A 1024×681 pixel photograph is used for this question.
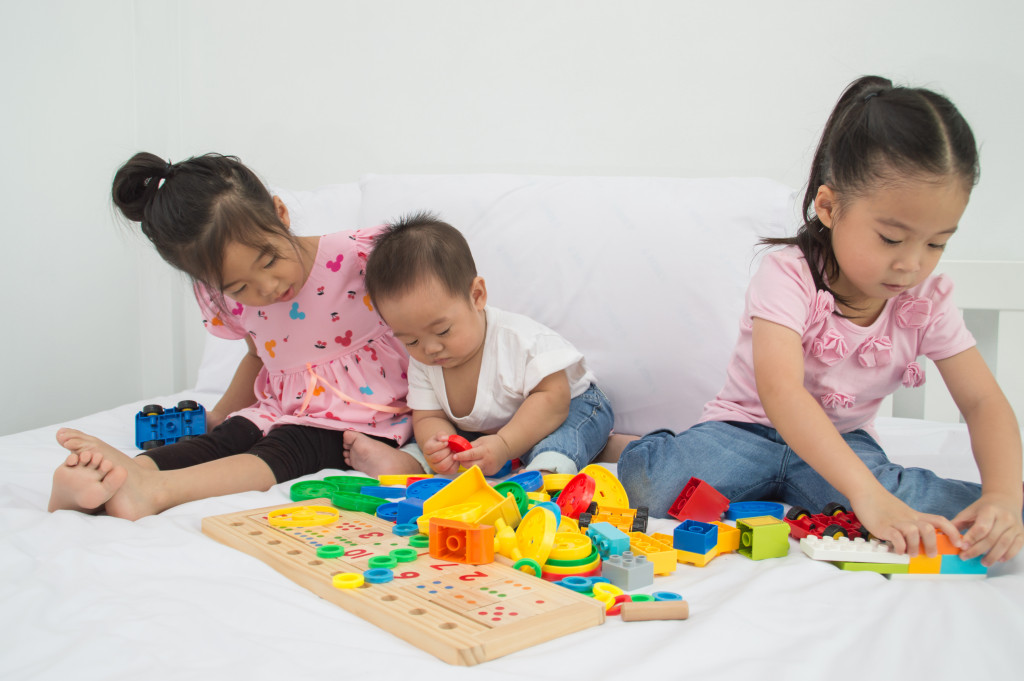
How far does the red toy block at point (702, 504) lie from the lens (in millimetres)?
886

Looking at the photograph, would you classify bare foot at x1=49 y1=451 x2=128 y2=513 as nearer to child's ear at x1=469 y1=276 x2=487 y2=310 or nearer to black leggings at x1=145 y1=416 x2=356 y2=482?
black leggings at x1=145 y1=416 x2=356 y2=482

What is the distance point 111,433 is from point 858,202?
1.18 m

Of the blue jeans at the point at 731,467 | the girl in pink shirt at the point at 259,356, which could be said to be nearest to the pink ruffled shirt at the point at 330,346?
the girl in pink shirt at the point at 259,356

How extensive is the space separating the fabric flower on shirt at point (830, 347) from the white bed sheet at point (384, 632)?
0.31 m

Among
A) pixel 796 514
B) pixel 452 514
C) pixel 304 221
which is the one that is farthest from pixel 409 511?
pixel 304 221

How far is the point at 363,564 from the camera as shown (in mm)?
688

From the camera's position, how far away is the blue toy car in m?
1.21

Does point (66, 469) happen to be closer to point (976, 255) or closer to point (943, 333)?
point (943, 333)

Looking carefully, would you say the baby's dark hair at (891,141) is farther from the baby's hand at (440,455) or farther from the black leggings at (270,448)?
the black leggings at (270,448)

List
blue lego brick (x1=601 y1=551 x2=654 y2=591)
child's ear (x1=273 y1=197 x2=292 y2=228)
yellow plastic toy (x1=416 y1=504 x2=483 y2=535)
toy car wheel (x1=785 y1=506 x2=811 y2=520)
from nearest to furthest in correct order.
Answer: blue lego brick (x1=601 y1=551 x2=654 y2=591) → yellow plastic toy (x1=416 y1=504 x2=483 y2=535) → toy car wheel (x1=785 y1=506 x2=811 y2=520) → child's ear (x1=273 y1=197 x2=292 y2=228)

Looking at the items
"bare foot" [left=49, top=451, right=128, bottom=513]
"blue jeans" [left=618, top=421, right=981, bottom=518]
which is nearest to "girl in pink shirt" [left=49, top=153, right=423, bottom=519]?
"bare foot" [left=49, top=451, right=128, bottom=513]

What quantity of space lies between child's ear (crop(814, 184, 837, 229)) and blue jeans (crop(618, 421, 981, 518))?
30 centimetres

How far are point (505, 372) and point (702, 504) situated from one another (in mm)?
421

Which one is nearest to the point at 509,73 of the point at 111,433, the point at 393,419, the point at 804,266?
the point at 393,419
